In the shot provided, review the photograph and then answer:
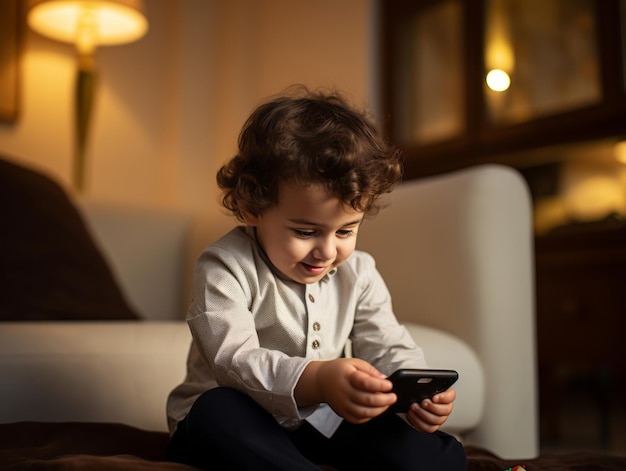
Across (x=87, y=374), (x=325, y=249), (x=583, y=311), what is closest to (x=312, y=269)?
(x=325, y=249)

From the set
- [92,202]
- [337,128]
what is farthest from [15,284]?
[337,128]

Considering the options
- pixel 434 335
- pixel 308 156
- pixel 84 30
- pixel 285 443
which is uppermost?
pixel 84 30

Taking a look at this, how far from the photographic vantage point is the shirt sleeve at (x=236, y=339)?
86 cm

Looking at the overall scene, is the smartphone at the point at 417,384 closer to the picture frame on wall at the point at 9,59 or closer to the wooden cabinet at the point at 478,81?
the wooden cabinet at the point at 478,81

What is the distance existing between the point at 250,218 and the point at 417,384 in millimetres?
290

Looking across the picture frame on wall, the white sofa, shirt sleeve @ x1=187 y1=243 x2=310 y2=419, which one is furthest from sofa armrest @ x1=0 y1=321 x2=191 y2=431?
the picture frame on wall

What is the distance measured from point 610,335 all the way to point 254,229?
1.65 m

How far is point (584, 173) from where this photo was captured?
2594mm

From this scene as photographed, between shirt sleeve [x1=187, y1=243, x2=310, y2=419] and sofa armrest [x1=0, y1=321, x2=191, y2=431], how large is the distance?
0.37m

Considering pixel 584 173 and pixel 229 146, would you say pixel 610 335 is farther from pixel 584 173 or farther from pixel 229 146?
pixel 229 146

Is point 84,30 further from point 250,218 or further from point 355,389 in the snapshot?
point 355,389

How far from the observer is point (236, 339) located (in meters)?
0.90

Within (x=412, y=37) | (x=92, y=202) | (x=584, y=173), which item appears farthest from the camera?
(x=412, y=37)

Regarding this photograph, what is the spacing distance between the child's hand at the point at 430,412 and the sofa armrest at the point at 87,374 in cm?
54
